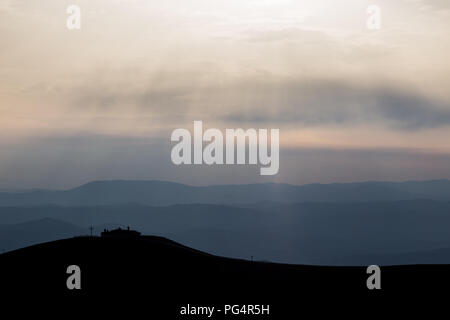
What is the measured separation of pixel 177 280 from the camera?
99312 millimetres

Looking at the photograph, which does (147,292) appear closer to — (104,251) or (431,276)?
(104,251)

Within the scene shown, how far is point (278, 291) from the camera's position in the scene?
97.5m

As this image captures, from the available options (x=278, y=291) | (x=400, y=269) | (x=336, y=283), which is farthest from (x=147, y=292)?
(x=400, y=269)

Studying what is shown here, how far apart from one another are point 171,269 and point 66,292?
59.1 feet

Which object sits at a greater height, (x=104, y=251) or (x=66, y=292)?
(x=104, y=251)

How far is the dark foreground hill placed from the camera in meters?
90.4

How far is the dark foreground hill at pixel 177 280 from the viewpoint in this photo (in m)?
90.4
